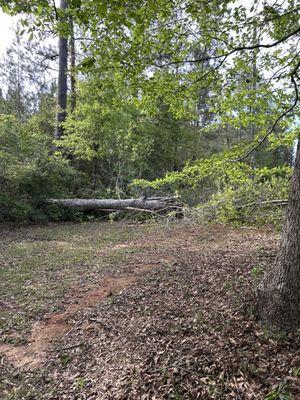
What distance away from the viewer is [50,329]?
358 centimetres

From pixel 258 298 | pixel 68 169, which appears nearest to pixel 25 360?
pixel 258 298

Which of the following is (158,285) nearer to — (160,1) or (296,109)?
(296,109)

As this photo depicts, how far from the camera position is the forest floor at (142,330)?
7.82 ft

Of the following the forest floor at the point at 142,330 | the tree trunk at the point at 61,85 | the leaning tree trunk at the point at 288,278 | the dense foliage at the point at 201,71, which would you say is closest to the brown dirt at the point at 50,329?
the forest floor at the point at 142,330

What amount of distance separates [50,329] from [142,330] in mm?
1145

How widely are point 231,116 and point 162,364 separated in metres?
3.04

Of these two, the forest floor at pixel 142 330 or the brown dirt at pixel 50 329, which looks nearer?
the forest floor at pixel 142 330

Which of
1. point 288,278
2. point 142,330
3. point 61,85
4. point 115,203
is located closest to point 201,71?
point 288,278

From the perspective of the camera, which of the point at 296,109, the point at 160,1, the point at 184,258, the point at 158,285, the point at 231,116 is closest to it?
the point at 160,1

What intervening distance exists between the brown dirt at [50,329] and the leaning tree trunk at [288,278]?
2.16 meters

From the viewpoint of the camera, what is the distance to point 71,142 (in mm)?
12109

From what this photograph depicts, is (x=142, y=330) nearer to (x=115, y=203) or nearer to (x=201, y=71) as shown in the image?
(x=201, y=71)

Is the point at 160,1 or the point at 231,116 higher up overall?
the point at 160,1

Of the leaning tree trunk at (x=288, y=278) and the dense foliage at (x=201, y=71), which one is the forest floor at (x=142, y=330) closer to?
the leaning tree trunk at (x=288, y=278)
